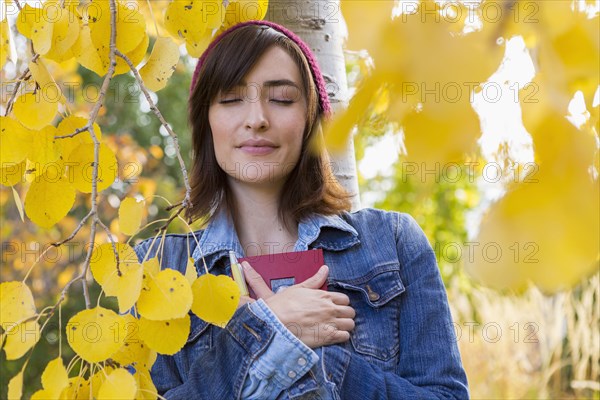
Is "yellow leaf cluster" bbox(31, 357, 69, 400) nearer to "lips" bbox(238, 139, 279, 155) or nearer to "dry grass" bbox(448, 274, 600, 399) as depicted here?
"lips" bbox(238, 139, 279, 155)

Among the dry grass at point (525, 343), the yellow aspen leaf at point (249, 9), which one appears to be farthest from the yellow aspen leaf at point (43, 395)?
the dry grass at point (525, 343)

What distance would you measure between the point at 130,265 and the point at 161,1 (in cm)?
303

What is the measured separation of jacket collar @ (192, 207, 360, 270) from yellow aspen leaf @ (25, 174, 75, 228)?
1.60 ft

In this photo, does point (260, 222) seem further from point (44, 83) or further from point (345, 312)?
point (44, 83)

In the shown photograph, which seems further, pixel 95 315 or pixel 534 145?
pixel 95 315

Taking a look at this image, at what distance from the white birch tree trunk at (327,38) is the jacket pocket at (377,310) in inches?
10.1

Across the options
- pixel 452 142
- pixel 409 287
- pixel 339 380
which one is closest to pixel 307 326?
pixel 339 380

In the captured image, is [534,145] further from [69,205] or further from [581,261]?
[69,205]

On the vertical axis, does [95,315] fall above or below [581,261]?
below

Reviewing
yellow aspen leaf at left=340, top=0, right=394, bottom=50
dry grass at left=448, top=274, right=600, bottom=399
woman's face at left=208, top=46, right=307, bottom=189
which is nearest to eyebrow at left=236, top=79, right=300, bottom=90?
woman's face at left=208, top=46, right=307, bottom=189

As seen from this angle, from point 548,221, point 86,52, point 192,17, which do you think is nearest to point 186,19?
point 192,17

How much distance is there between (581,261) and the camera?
33 centimetres

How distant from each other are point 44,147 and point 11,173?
2.6 inches

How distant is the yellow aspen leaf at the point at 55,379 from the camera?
76 centimetres
